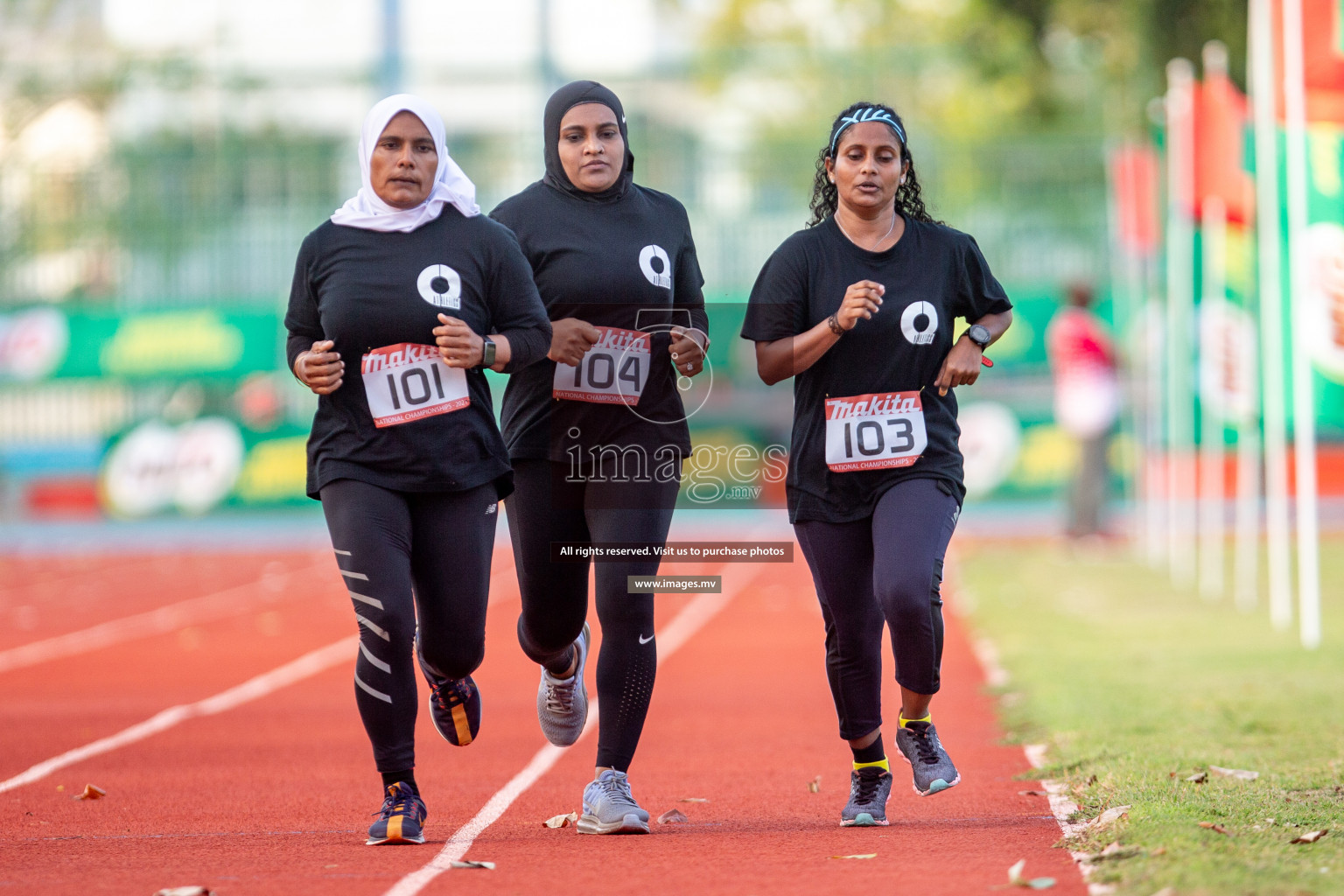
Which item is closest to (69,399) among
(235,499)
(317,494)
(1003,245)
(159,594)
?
(235,499)

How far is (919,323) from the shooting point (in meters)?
6.06

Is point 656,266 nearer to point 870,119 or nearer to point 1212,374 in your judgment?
point 870,119

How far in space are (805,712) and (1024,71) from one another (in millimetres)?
19991

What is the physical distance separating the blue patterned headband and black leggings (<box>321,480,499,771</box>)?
160 centimetres

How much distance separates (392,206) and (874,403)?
165 centimetres

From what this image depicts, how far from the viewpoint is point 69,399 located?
28828mm

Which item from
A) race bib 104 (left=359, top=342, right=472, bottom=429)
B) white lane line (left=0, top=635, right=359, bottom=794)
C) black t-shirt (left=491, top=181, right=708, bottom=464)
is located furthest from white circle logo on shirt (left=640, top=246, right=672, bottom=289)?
white lane line (left=0, top=635, right=359, bottom=794)

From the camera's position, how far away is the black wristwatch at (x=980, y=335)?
19.9 feet

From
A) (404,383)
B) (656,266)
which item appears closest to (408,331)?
(404,383)

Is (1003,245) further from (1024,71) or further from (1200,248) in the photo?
(1200,248)

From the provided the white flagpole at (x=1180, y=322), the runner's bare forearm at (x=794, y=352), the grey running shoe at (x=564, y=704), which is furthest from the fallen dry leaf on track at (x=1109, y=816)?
the white flagpole at (x=1180, y=322)

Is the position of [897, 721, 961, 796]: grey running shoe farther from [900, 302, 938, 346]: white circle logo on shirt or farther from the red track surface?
[900, 302, 938, 346]: white circle logo on shirt

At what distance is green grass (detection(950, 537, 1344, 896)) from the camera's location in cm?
512

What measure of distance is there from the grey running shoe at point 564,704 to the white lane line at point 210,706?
2271mm
